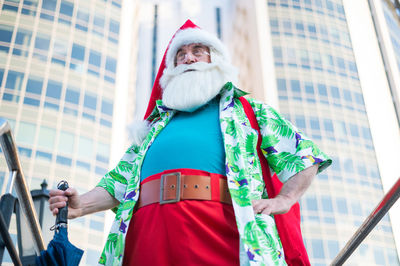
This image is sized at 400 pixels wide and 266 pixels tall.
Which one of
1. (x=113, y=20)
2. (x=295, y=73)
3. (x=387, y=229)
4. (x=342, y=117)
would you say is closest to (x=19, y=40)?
(x=113, y=20)

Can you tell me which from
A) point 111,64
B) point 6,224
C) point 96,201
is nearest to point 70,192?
point 96,201

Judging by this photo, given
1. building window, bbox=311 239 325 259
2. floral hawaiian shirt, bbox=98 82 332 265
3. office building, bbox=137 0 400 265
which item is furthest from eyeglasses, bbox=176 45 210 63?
building window, bbox=311 239 325 259

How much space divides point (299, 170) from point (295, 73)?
3849 centimetres

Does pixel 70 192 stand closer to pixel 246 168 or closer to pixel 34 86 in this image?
pixel 246 168

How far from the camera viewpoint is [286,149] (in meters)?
2.13

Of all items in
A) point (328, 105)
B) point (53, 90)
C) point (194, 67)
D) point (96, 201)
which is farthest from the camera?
point (328, 105)

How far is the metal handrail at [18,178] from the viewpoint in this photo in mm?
2103

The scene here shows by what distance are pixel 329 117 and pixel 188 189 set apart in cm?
3792

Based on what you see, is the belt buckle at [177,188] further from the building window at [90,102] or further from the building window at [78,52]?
the building window at [78,52]

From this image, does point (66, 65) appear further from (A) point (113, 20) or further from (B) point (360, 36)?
(B) point (360, 36)

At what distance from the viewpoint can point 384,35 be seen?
22.6 meters

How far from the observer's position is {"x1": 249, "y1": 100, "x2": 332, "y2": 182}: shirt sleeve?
2061mm

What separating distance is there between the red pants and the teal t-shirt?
20cm

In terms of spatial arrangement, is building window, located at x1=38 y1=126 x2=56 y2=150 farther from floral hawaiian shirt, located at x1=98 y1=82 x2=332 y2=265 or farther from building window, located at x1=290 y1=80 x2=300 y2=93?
floral hawaiian shirt, located at x1=98 y1=82 x2=332 y2=265
